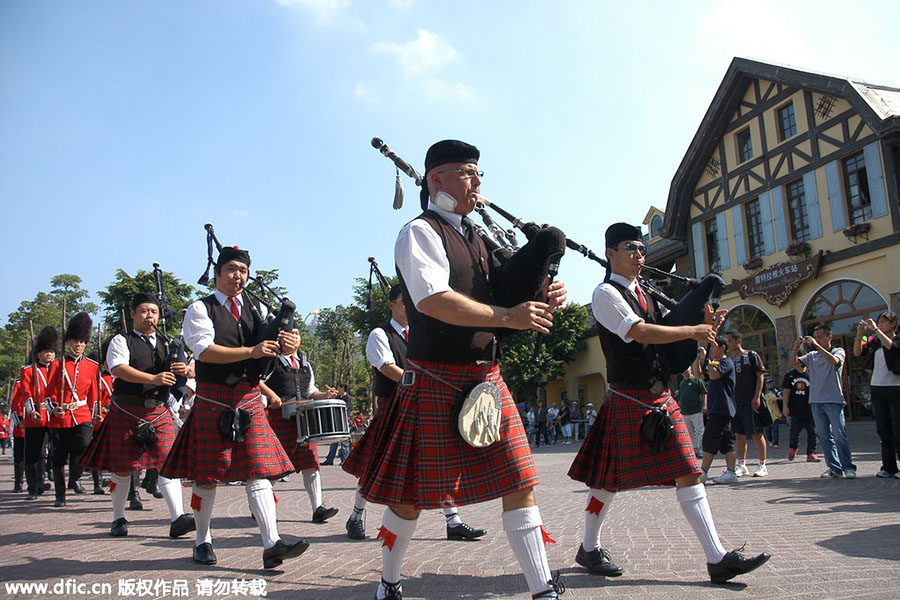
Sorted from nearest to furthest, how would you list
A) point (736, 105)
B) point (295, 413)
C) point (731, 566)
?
point (731, 566) < point (295, 413) < point (736, 105)

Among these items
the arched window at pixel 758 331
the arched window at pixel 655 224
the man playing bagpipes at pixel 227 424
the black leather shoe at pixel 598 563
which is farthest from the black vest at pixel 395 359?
the arched window at pixel 655 224

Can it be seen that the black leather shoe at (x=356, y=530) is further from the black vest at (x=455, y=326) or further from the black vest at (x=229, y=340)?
the black vest at (x=455, y=326)

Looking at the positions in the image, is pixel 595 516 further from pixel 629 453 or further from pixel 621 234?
pixel 621 234

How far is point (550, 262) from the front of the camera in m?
2.81

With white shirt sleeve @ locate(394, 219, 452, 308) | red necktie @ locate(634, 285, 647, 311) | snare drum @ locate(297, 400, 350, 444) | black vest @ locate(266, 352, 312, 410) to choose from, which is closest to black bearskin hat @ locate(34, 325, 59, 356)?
black vest @ locate(266, 352, 312, 410)

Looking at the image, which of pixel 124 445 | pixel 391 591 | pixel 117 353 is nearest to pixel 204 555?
pixel 391 591

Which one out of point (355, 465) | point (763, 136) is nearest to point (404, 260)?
point (355, 465)

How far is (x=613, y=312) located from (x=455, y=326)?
1.25 metres

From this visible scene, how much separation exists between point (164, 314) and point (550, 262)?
5.54 m

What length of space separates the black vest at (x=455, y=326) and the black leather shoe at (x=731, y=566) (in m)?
1.53

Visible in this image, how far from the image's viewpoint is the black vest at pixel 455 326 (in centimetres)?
276

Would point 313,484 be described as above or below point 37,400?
below

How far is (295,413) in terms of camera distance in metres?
5.11

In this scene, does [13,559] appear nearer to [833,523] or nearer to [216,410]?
[216,410]
